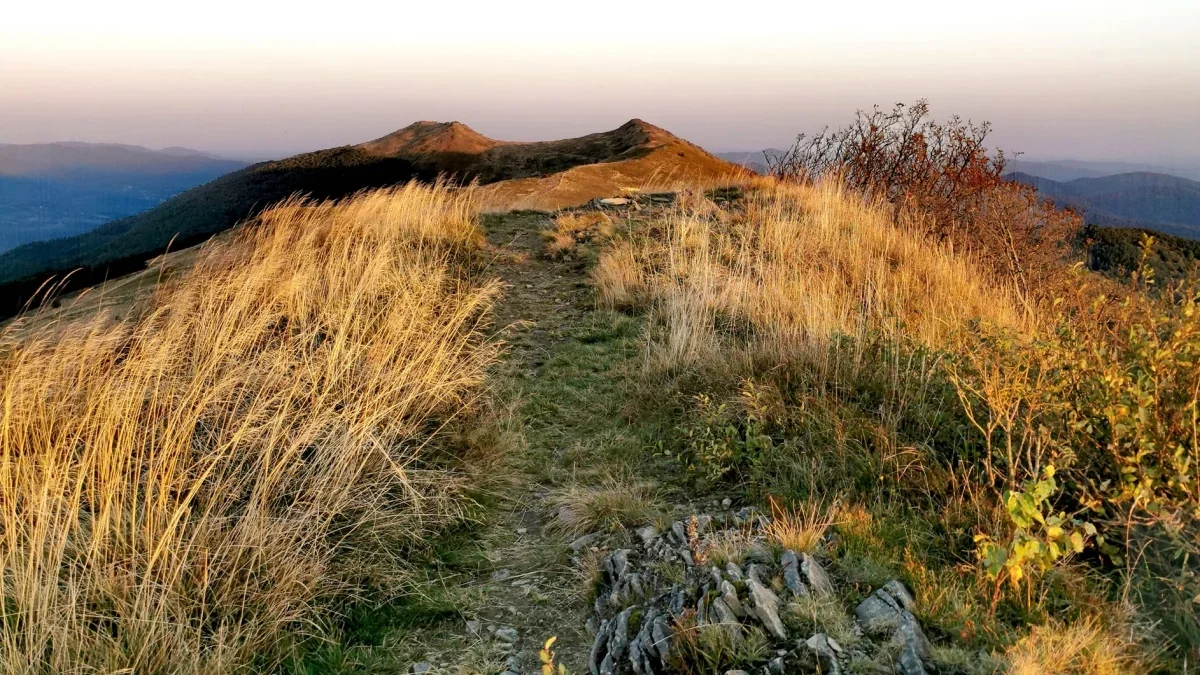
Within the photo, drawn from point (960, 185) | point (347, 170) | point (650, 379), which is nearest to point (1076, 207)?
point (960, 185)

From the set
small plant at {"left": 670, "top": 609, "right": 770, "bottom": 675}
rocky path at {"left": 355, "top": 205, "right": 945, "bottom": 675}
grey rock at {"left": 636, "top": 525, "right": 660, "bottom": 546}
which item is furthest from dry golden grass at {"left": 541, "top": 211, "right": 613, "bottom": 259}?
small plant at {"left": 670, "top": 609, "right": 770, "bottom": 675}

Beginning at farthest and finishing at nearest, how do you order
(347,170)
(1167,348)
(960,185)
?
(347,170)
(960,185)
(1167,348)

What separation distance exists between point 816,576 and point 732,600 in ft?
0.97

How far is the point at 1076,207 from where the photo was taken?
7.99 metres

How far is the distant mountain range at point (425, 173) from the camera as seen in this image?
14953 mm

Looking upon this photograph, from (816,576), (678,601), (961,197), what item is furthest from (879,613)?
(961,197)

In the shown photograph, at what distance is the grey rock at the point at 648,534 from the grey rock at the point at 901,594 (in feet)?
3.26

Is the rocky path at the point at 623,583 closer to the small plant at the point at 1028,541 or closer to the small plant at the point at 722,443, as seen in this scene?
the small plant at the point at 722,443

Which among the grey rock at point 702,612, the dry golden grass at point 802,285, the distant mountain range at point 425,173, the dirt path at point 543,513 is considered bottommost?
the dirt path at point 543,513

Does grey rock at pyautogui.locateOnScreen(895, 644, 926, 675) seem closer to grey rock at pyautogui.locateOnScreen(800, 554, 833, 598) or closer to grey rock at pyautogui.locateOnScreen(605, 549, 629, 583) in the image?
grey rock at pyautogui.locateOnScreen(800, 554, 833, 598)

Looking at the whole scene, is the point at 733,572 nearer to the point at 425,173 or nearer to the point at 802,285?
the point at 802,285

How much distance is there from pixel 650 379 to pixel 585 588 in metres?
2.05

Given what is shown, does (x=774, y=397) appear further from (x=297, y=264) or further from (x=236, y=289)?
(x=297, y=264)

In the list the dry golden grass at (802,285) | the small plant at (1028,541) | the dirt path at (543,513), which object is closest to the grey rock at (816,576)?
the small plant at (1028,541)
